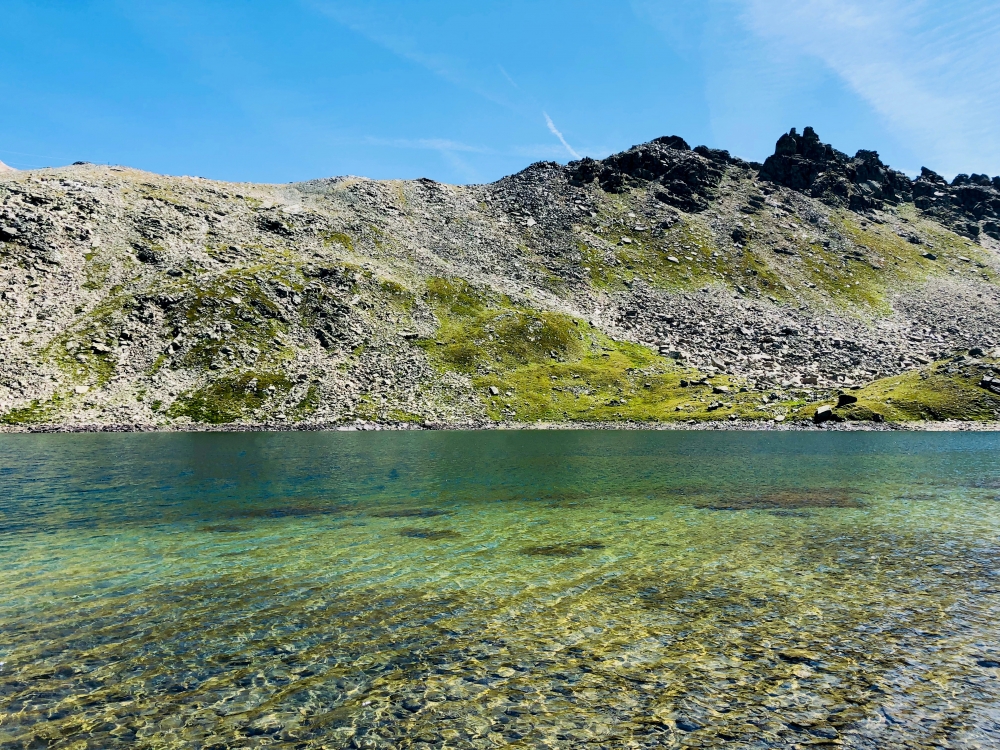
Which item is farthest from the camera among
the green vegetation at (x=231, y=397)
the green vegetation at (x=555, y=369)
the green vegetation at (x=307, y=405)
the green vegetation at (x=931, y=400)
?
the green vegetation at (x=555, y=369)

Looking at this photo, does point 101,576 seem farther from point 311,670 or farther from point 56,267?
point 56,267

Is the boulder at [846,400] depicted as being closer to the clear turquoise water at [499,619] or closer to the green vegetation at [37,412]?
the clear turquoise water at [499,619]

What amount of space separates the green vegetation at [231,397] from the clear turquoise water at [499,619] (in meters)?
68.9

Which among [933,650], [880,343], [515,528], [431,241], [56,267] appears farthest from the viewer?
[431,241]

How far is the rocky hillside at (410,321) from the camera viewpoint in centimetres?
11200

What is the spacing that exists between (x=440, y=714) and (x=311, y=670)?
3830mm

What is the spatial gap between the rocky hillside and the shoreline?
1907 millimetres

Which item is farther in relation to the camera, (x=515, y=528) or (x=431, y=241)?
(x=431, y=241)

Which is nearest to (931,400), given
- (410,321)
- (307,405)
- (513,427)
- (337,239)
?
(513,427)

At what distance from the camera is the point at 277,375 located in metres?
118

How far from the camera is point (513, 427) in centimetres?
11169

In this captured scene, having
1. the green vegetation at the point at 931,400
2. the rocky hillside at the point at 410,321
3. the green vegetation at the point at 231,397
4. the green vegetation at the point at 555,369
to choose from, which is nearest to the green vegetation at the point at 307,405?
the rocky hillside at the point at 410,321

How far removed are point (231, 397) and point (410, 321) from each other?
4600 centimetres

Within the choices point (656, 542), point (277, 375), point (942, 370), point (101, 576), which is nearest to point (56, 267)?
point (277, 375)
